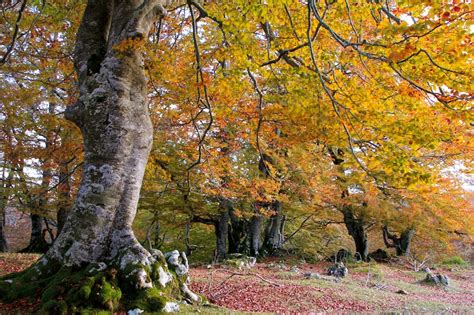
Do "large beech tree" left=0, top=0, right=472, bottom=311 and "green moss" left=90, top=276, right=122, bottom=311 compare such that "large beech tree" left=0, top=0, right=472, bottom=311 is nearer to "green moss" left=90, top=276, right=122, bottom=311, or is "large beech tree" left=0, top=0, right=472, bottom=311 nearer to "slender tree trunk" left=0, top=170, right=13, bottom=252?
"green moss" left=90, top=276, right=122, bottom=311

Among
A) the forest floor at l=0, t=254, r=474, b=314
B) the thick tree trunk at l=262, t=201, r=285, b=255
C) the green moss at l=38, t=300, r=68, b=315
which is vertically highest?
the thick tree trunk at l=262, t=201, r=285, b=255

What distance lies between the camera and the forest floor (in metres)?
6.33

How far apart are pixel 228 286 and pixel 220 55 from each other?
4.88m

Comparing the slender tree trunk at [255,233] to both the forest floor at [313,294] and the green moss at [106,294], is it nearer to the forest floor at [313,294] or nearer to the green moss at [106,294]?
the forest floor at [313,294]

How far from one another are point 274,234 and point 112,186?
12.3 meters

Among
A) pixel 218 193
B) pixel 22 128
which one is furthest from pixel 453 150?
pixel 22 128

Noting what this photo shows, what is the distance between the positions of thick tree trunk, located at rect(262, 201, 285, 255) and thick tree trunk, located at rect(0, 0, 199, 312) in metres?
10.4

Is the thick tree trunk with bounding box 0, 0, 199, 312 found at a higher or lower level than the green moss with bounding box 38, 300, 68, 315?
higher

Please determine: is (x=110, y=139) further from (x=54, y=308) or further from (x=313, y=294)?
(x=313, y=294)

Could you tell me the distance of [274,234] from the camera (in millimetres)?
16109

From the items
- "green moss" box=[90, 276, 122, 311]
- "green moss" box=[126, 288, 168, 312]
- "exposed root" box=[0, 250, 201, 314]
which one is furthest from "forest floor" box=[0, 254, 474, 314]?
"green moss" box=[90, 276, 122, 311]

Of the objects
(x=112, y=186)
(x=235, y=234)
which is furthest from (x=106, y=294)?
(x=235, y=234)

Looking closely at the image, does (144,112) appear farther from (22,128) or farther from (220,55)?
(22,128)

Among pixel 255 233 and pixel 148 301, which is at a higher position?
pixel 255 233
